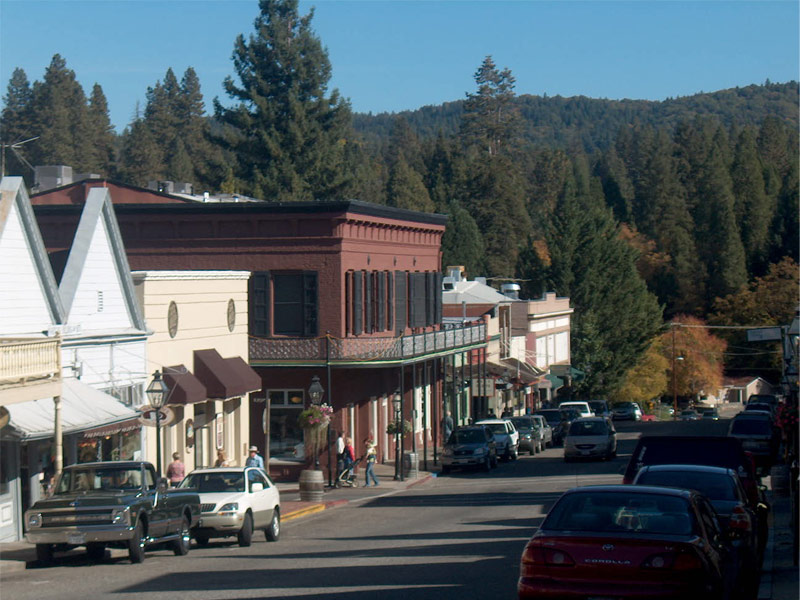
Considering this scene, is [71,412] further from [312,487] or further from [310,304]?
[310,304]

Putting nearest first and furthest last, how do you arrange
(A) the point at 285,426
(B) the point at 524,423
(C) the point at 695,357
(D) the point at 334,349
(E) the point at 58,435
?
(E) the point at 58,435 → (D) the point at 334,349 → (A) the point at 285,426 → (B) the point at 524,423 → (C) the point at 695,357

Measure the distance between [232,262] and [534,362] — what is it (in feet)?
118

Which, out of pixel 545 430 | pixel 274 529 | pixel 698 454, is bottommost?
pixel 545 430

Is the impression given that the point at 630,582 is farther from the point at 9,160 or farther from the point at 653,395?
the point at 9,160

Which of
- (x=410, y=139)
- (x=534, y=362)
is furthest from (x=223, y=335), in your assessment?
(x=410, y=139)

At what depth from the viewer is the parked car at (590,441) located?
42.6 m

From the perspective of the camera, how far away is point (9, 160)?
107 m

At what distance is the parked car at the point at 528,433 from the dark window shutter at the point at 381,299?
357 inches

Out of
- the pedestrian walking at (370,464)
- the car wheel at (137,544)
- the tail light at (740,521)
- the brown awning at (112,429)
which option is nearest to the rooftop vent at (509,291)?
the pedestrian walking at (370,464)

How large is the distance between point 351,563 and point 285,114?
63.3m

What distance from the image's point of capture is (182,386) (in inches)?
1132

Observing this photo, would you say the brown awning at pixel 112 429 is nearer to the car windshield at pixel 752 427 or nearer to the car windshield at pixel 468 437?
the car windshield at pixel 468 437

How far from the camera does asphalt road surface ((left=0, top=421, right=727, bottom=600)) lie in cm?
1472

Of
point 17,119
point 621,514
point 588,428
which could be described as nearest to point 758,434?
point 588,428
